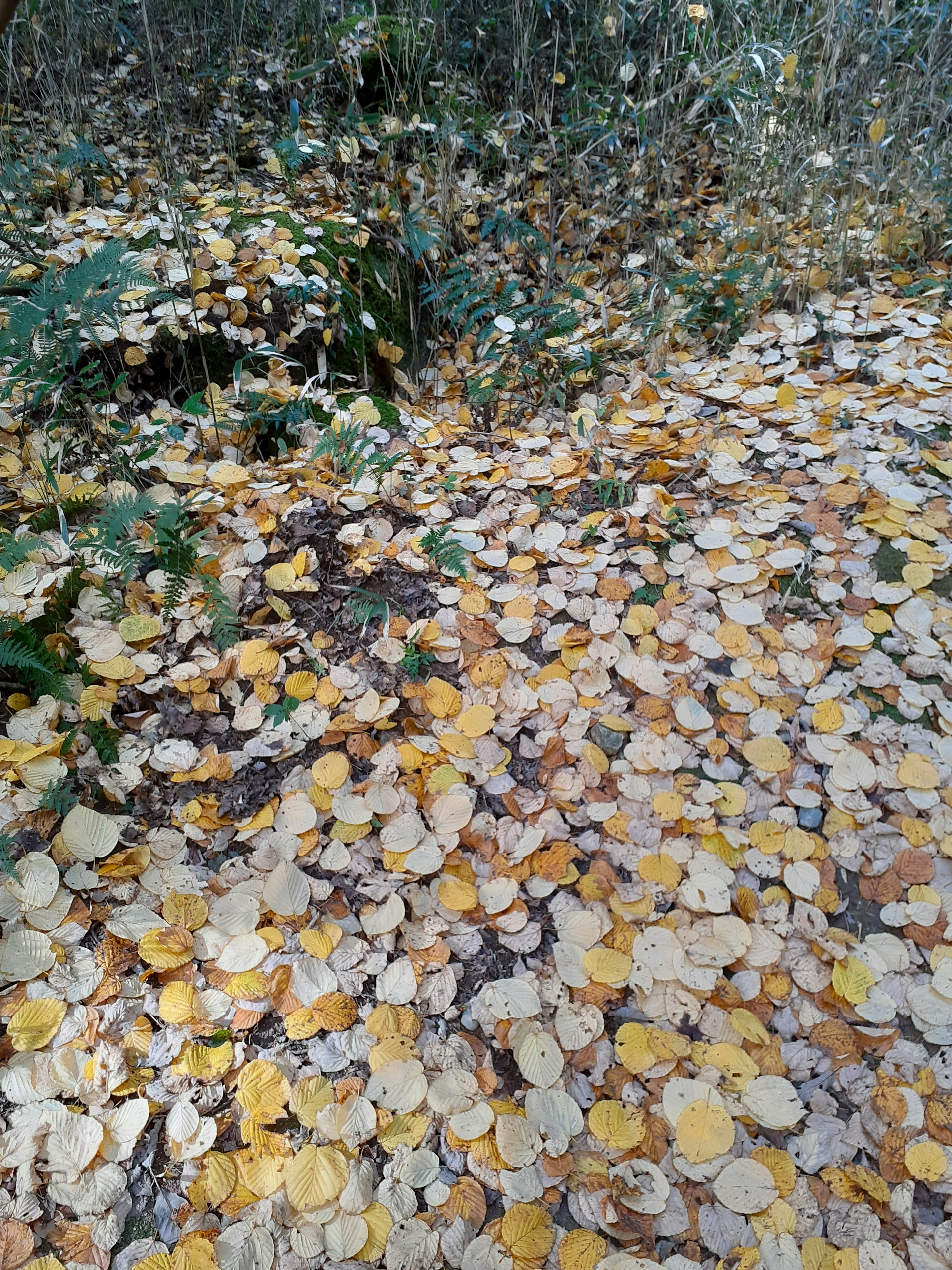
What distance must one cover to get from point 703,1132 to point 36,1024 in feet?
3.80

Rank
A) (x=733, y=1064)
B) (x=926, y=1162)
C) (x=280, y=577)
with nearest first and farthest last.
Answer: (x=926, y=1162) → (x=733, y=1064) → (x=280, y=577)

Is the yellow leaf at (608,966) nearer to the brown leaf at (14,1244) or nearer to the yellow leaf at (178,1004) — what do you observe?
the yellow leaf at (178,1004)

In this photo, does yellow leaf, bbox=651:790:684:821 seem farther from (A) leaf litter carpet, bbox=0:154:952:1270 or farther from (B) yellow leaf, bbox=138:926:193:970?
(B) yellow leaf, bbox=138:926:193:970

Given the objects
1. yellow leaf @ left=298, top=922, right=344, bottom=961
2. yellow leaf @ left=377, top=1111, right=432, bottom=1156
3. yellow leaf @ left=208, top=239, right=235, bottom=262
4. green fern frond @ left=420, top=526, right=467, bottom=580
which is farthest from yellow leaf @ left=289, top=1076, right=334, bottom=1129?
yellow leaf @ left=208, top=239, right=235, bottom=262

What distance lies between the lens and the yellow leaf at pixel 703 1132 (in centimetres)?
133

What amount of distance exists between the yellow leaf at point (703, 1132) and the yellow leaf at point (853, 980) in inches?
13.1

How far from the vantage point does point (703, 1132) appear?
4.43ft

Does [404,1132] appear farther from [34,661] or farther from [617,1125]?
[34,661]

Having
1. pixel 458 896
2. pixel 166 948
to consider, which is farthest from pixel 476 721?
pixel 166 948

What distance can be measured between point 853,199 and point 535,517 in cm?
228

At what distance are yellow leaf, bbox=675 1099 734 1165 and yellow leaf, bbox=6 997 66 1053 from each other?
3.57 ft

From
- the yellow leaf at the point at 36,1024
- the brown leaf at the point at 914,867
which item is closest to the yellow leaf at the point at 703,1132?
the brown leaf at the point at 914,867

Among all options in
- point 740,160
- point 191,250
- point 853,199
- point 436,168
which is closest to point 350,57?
point 436,168

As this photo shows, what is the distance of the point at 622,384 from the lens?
9.97 ft
